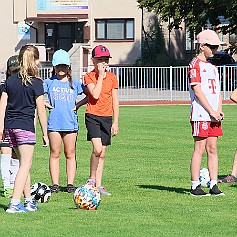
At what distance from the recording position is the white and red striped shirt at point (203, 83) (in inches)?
471

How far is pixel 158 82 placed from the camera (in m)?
41.7

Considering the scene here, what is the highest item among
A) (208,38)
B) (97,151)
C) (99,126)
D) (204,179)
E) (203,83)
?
(208,38)

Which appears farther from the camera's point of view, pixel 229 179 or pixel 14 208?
pixel 229 179

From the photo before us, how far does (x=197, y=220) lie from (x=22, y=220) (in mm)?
1932

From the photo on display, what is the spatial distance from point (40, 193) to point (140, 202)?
49.7 inches

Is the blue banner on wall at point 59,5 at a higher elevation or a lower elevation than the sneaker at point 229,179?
higher

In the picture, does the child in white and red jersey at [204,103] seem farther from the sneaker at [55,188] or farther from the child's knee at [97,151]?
the sneaker at [55,188]

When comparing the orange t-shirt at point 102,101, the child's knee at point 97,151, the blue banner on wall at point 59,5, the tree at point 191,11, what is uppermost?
the blue banner on wall at point 59,5

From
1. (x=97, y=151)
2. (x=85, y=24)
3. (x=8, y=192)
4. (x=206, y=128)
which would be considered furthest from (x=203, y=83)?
(x=85, y=24)

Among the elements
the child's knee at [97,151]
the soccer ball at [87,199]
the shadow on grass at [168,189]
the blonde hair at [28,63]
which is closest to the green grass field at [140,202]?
the shadow on grass at [168,189]

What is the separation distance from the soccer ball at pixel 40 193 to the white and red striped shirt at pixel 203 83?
2119 mm

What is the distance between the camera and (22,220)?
10227 mm

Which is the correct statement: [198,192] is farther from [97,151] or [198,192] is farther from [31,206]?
[31,206]

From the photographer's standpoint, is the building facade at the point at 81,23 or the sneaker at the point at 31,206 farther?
the building facade at the point at 81,23
